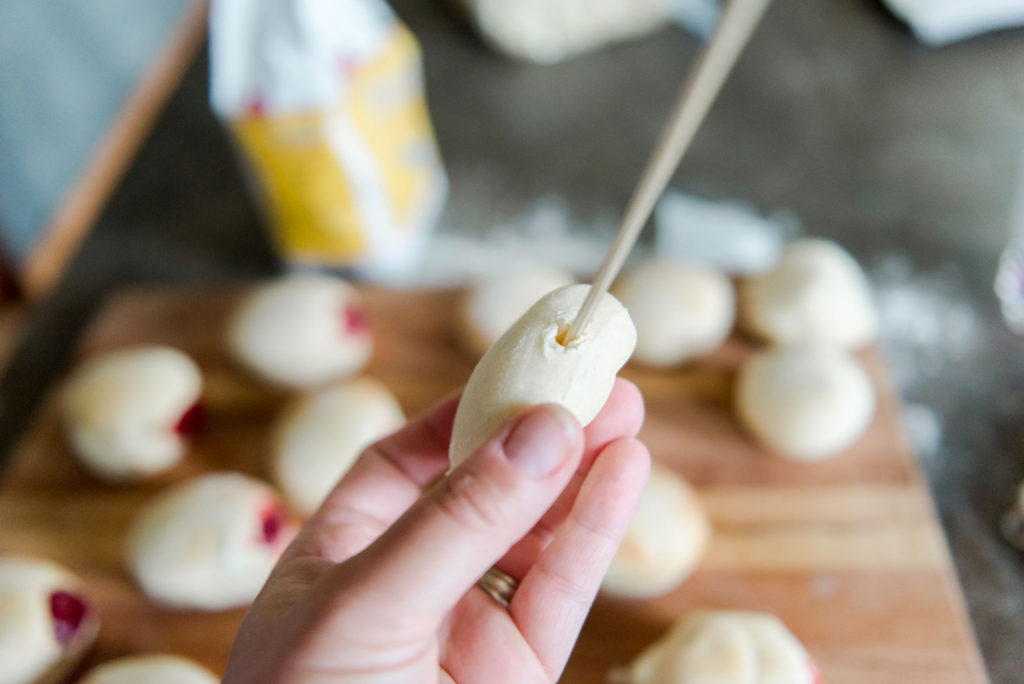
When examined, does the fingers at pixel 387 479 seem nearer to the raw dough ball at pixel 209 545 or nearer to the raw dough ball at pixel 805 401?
the raw dough ball at pixel 209 545

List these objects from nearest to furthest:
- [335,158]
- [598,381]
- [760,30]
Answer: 1. [598,381]
2. [335,158]
3. [760,30]

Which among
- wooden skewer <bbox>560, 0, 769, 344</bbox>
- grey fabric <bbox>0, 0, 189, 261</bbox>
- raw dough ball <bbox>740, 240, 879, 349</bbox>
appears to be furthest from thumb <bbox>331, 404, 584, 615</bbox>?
grey fabric <bbox>0, 0, 189, 261</bbox>

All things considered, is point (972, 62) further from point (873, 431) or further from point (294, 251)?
point (294, 251)

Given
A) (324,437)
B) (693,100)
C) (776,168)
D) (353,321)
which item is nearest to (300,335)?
(353,321)

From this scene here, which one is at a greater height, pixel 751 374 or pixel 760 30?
pixel 760 30

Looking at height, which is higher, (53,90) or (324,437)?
(53,90)

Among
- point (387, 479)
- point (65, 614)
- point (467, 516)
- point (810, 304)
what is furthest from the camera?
point (810, 304)

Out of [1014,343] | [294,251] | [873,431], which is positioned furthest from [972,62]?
[294,251]

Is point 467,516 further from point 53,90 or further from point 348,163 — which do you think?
point 53,90
